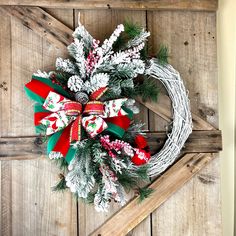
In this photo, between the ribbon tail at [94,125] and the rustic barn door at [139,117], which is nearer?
the ribbon tail at [94,125]

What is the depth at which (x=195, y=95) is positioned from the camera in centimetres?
140

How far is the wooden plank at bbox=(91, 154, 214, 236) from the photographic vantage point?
1348 millimetres

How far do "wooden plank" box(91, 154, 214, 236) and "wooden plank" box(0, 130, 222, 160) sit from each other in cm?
3

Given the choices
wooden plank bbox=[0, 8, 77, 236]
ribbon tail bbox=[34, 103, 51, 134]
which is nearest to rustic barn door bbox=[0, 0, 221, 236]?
wooden plank bbox=[0, 8, 77, 236]

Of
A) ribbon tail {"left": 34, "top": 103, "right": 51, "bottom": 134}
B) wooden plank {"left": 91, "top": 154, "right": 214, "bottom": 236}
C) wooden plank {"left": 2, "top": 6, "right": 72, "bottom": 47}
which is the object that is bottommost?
wooden plank {"left": 91, "top": 154, "right": 214, "bottom": 236}

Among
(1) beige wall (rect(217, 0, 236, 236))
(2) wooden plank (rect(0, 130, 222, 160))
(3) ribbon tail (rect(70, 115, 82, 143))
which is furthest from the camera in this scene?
(1) beige wall (rect(217, 0, 236, 236))

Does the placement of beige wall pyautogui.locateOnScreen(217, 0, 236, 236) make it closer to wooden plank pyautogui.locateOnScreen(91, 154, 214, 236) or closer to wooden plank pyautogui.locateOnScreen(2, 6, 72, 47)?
wooden plank pyautogui.locateOnScreen(91, 154, 214, 236)

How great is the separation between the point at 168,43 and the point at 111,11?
23cm

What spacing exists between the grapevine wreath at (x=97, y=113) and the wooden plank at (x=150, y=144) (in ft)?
0.23

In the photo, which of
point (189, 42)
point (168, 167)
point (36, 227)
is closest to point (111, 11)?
point (189, 42)

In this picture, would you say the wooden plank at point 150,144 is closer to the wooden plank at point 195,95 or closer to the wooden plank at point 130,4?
the wooden plank at point 195,95

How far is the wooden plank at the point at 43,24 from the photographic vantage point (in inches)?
52.4

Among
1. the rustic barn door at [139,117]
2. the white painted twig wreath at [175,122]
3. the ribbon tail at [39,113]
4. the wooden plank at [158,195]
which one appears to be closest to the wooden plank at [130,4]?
the rustic barn door at [139,117]

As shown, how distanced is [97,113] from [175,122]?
304 millimetres
